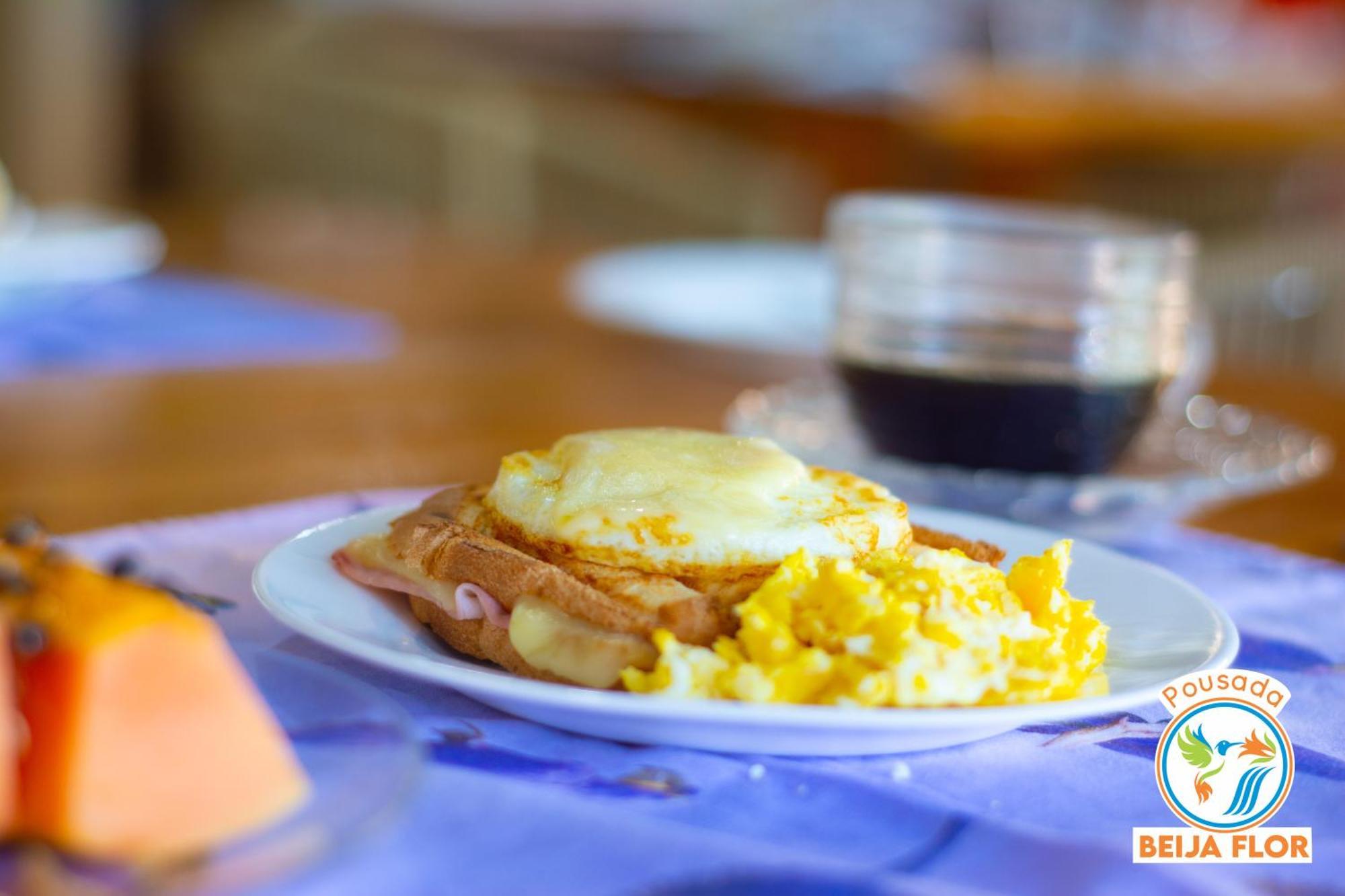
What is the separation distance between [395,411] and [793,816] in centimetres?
90

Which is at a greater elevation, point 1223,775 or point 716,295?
point 716,295

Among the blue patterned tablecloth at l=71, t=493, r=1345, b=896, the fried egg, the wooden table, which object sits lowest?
the blue patterned tablecloth at l=71, t=493, r=1345, b=896

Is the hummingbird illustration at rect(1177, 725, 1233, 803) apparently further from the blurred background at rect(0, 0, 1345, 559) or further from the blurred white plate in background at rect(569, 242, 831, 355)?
the blurred white plate in background at rect(569, 242, 831, 355)

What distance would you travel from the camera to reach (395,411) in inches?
54.3

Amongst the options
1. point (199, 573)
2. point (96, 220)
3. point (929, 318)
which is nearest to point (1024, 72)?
point (96, 220)

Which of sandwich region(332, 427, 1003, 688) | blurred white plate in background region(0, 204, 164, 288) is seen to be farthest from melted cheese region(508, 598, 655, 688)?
blurred white plate in background region(0, 204, 164, 288)

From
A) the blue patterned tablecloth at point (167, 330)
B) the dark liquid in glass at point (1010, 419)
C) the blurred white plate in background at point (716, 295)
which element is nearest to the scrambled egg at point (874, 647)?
the dark liquid in glass at point (1010, 419)

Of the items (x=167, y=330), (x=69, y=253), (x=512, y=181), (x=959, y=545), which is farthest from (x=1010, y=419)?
(x=512, y=181)

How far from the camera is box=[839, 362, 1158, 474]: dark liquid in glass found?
3.50 ft

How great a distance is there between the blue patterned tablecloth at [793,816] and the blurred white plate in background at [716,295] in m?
0.97

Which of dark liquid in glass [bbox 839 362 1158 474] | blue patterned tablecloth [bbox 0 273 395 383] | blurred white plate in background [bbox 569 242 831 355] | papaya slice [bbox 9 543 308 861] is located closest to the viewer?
papaya slice [bbox 9 543 308 861]

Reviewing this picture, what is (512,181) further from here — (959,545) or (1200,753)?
(1200,753)

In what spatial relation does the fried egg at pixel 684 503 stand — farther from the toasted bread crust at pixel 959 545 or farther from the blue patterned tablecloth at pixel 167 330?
the blue patterned tablecloth at pixel 167 330

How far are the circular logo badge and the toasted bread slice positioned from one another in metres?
0.19
